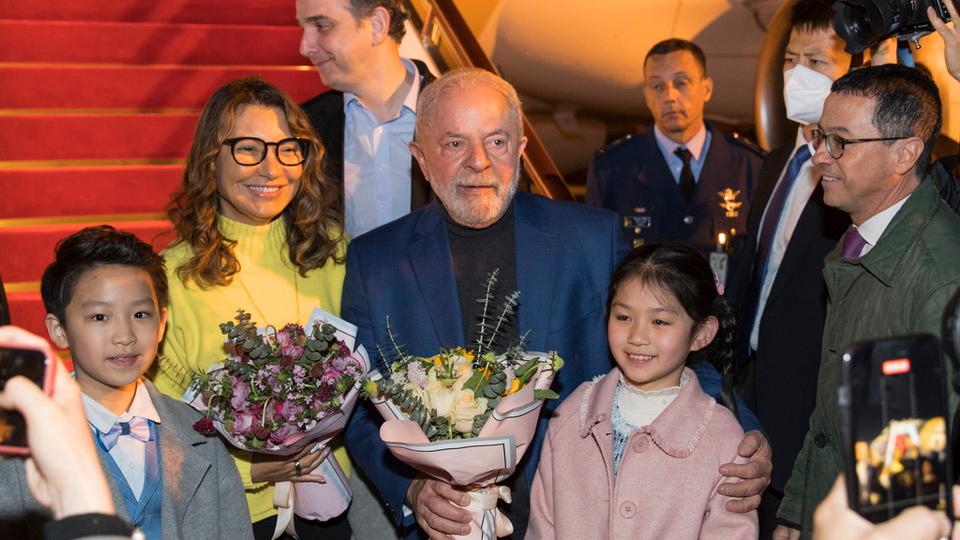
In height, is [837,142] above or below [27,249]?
above

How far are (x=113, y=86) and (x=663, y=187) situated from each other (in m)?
3.01

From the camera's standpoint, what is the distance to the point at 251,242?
3.11 metres

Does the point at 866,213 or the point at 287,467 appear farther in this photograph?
the point at 287,467

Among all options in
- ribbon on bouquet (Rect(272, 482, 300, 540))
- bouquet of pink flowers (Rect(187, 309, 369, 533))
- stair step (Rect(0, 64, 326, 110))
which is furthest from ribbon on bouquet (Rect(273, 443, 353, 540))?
stair step (Rect(0, 64, 326, 110))

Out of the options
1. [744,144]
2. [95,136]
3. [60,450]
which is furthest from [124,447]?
[744,144]

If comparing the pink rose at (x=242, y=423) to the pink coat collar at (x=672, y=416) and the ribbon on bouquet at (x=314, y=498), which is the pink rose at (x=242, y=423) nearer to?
the ribbon on bouquet at (x=314, y=498)

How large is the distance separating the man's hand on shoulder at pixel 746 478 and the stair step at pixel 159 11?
16.4 ft

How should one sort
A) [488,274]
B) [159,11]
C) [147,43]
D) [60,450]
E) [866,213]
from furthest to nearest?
[159,11], [147,43], [488,274], [866,213], [60,450]

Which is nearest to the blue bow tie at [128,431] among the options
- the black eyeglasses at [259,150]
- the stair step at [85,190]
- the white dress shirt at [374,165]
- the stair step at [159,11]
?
the black eyeglasses at [259,150]

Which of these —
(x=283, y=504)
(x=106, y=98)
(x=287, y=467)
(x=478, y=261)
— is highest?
(x=106, y=98)

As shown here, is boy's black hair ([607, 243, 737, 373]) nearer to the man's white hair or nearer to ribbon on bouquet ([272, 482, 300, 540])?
the man's white hair

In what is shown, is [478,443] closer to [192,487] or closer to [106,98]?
[192,487]

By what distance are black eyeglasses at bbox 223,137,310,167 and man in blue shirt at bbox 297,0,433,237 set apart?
0.72 meters

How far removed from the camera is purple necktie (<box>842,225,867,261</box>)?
109 inches
